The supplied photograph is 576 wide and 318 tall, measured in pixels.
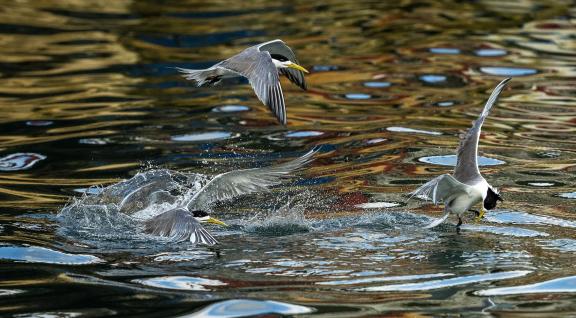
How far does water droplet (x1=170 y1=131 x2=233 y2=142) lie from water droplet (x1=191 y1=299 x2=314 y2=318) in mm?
5593

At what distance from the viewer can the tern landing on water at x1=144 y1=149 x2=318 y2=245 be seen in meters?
8.63

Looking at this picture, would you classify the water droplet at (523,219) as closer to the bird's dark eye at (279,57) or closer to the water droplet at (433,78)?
the bird's dark eye at (279,57)

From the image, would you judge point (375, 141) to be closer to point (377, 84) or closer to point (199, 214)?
point (377, 84)

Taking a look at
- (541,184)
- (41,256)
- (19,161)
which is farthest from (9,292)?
(541,184)

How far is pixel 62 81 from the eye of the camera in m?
15.5

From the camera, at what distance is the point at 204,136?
503 inches

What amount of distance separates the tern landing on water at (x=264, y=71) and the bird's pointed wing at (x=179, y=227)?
44.5 inches

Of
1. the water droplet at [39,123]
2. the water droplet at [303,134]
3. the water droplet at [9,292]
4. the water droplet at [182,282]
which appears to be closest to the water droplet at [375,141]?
the water droplet at [303,134]

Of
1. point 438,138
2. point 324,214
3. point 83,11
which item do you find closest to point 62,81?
point 83,11

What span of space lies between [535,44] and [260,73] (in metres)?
8.02

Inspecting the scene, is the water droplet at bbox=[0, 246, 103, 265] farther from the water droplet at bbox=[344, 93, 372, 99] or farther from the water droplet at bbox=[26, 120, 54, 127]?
the water droplet at bbox=[344, 93, 372, 99]

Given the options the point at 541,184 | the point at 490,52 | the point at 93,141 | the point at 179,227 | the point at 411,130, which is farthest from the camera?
the point at 490,52

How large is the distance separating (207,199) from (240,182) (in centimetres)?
41

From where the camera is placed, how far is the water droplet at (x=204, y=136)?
41.5ft
